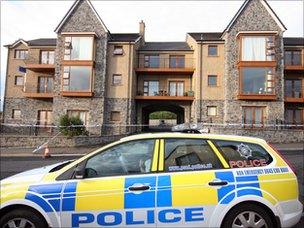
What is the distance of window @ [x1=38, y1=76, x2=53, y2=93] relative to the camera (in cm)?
3592

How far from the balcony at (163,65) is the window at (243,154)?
1153 inches

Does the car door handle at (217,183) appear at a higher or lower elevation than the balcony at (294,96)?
lower

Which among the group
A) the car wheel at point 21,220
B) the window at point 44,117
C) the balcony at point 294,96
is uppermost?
the balcony at point 294,96

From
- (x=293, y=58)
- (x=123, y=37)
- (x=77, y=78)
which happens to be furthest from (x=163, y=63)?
(x=293, y=58)

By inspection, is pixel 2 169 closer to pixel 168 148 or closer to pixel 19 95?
pixel 168 148

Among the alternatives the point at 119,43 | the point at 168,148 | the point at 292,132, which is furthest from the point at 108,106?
the point at 168,148

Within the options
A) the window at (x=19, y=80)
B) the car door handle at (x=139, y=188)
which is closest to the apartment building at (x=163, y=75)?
the window at (x=19, y=80)

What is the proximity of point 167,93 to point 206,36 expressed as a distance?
22.1ft

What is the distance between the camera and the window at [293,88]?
3359 centimetres

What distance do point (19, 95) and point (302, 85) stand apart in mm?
27892

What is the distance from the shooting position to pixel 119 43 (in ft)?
111

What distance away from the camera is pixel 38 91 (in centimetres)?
3591

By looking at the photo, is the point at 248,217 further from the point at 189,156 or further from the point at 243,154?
the point at 189,156

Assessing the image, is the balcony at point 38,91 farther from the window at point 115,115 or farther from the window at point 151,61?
the window at point 151,61
